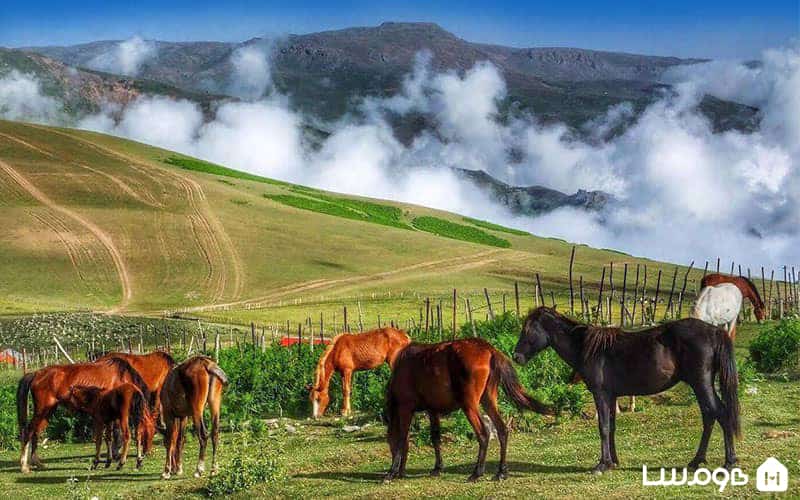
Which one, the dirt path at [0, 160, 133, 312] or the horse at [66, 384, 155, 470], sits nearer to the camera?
the horse at [66, 384, 155, 470]

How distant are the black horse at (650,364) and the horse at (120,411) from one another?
8534mm

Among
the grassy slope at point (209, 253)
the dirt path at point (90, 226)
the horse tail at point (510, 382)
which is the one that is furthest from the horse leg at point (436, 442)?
the dirt path at point (90, 226)

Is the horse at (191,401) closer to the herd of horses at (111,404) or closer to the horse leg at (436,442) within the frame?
the herd of horses at (111,404)

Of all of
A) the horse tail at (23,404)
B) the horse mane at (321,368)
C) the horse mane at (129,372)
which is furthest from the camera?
the horse mane at (321,368)

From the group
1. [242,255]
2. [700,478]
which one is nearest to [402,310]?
[242,255]

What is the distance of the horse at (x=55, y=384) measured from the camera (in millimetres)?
20000

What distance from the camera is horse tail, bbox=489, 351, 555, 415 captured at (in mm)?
15477

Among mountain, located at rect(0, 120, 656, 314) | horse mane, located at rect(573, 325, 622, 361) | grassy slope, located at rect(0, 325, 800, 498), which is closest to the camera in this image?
grassy slope, located at rect(0, 325, 800, 498)

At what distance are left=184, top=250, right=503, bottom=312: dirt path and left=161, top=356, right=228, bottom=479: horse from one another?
186 feet

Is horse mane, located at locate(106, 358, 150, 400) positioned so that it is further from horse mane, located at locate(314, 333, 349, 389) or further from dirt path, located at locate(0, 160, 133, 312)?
dirt path, located at locate(0, 160, 133, 312)

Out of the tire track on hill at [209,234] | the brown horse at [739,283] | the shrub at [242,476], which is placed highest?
the tire track on hill at [209,234]

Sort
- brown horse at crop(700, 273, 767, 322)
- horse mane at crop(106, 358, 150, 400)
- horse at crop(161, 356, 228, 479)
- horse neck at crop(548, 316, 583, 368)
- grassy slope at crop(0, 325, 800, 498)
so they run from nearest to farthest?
grassy slope at crop(0, 325, 800, 498) < horse neck at crop(548, 316, 583, 368) < horse at crop(161, 356, 228, 479) < horse mane at crop(106, 358, 150, 400) < brown horse at crop(700, 273, 767, 322)

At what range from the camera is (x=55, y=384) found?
20344mm

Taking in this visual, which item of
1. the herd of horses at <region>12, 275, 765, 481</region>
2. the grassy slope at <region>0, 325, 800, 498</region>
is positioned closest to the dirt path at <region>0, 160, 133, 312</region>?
the grassy slope at <region>0, 325, 800, 498</region>
